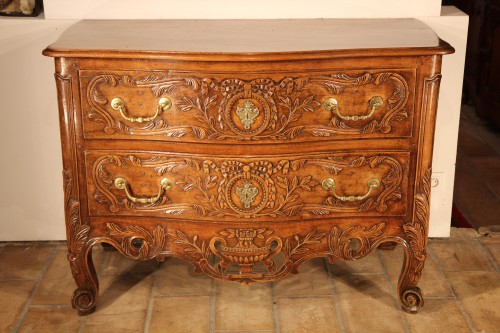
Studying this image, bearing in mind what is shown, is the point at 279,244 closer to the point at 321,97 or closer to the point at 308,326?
the point at 308,326

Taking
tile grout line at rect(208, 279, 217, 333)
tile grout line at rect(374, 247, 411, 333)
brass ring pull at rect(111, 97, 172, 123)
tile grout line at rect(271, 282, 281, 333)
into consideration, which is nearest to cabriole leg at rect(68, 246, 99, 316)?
tile grout line at rect(208, 279, 217, 333)

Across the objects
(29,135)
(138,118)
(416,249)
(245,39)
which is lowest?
(416,249)

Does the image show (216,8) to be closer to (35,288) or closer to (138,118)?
(138,118)

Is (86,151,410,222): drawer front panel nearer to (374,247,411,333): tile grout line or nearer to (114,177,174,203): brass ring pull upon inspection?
(114,177,174,203): brass ring pull

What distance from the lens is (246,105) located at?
7.58 ft

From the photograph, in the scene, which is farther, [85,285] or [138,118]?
[85,285]

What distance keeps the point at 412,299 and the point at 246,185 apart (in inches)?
28.0

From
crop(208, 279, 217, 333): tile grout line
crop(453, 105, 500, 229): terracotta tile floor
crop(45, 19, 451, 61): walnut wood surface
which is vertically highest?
crop(45, 19, 451, 61): walnut wood surface

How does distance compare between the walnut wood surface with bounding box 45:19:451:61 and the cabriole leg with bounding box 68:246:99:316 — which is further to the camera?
the cabriole leg with bounding box 68:246:99:316

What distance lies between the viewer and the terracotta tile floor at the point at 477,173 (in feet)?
11.2

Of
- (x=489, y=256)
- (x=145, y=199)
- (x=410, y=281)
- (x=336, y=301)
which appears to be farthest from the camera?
(x=489, y=256)

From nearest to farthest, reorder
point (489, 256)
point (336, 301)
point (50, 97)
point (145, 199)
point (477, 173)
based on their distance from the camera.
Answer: point (145, 199)
point (336, 301)
point (50, 97)
point (489, 256)
point (477, 173)

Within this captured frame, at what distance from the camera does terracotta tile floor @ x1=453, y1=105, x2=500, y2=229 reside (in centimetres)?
342

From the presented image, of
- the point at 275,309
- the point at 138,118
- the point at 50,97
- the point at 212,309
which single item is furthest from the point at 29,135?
the point at 275,309
